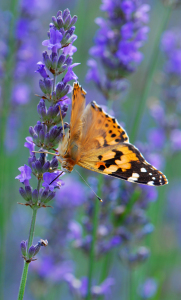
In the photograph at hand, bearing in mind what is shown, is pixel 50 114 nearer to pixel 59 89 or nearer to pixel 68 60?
pixel 59 89

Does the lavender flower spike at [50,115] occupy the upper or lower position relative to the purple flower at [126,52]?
lower

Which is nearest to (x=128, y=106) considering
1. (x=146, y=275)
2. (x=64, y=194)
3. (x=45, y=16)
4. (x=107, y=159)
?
(x=45, y=16)

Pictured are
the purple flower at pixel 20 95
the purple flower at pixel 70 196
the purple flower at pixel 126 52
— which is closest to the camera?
the purple flower at pixel 126 52

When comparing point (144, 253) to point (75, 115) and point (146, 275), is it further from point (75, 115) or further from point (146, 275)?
point (75, 115)

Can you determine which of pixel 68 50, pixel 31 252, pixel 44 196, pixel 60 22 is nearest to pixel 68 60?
pixel 68 50

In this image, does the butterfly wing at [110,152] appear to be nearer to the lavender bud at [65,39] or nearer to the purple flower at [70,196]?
the lavender bud at [65,39]

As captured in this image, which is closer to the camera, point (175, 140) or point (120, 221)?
point (120, 221)

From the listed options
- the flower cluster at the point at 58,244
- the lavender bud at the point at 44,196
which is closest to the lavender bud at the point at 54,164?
the lavender bud at the point at 44,196
